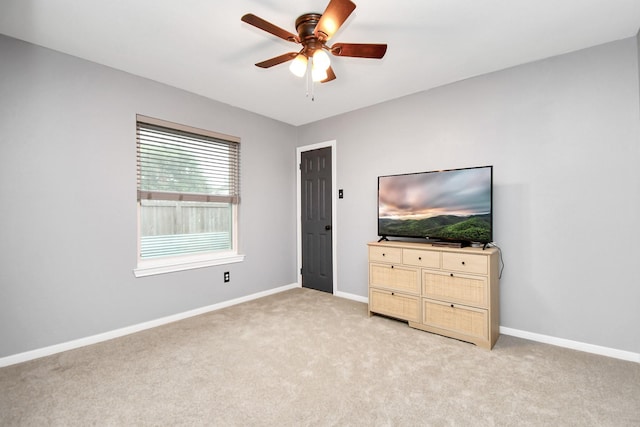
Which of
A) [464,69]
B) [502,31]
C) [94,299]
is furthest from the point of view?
[464,69]

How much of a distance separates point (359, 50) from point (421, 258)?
1.91 meters

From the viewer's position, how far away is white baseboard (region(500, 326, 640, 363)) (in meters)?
2.26

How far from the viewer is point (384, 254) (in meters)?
3.11

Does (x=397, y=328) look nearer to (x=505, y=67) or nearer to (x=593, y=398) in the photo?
(x=593, y=398)

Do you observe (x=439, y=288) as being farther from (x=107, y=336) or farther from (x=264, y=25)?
(x=107, y=336)

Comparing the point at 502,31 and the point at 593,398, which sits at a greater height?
the point at 502,31

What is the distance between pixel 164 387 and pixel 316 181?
9.95 feet

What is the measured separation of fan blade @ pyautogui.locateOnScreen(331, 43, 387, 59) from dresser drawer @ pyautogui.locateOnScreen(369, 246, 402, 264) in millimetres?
1820

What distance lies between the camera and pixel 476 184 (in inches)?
105

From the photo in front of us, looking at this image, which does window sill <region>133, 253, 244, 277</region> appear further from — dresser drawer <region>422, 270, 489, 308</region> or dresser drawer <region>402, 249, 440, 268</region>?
dresser drawer <region>422, 270, 489, 308</region>

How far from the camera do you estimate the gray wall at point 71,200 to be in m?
2.26

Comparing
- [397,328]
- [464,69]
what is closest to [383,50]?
[464,69]

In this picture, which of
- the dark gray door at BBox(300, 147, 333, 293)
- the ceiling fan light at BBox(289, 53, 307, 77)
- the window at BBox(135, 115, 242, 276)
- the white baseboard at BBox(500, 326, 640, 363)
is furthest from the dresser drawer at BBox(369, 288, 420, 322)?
the ceiling fan light at BBox(289, 53, 307, 77)

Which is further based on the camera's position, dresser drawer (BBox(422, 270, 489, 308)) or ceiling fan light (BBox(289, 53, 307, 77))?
dresser drawer (BBox(422, 270, 489, 308))
